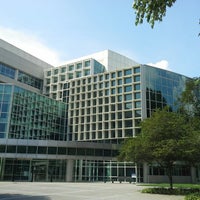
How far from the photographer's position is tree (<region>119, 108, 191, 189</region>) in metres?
23.6

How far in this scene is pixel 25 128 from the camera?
54250 mm

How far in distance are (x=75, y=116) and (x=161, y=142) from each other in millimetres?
43165

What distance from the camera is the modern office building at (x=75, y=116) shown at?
148 ft

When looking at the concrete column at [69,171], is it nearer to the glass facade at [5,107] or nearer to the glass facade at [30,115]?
the glass facade at [30,115]

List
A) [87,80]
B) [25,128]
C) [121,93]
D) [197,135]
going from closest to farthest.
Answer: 1. [197,135]
2. [25,128]
3. [121,93]
4. [87,80]

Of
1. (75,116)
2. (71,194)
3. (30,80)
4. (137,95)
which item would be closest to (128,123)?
(137,95)

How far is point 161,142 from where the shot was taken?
2427cm

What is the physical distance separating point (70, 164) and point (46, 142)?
5.96 meters

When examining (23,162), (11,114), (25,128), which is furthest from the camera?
(25,128)

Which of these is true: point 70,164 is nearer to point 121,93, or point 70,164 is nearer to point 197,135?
point 121,93

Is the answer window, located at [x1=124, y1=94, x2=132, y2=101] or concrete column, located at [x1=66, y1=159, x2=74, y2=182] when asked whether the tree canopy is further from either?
window, located at [x1=124, y1=94, x2=132, y2=101]

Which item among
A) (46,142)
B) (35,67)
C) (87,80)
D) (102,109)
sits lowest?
(46,142)

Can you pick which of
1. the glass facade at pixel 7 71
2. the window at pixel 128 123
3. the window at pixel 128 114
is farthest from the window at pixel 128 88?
the glass facade at pixel 7 71

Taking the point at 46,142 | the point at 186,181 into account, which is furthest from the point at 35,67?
the point at 186,181
